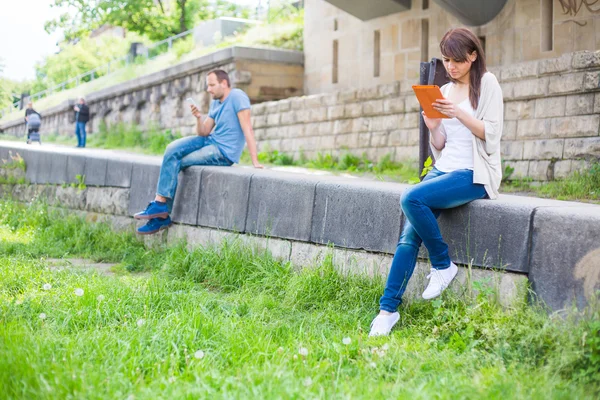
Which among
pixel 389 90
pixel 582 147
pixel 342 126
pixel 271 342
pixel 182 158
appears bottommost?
pixel 271 342

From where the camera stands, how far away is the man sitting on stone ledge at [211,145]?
6879 mm

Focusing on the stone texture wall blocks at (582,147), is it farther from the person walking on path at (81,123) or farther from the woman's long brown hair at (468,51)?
the person walking on path at (81,123)

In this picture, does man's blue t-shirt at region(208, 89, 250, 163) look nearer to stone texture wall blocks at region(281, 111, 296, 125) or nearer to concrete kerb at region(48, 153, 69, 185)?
concrete kerb at region(48, 153, 69, 185)

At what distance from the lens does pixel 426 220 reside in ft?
13.6

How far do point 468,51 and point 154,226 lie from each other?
3754 mm

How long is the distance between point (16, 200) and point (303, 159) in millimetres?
6466

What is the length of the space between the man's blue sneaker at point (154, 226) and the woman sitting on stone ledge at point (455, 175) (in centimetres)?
325

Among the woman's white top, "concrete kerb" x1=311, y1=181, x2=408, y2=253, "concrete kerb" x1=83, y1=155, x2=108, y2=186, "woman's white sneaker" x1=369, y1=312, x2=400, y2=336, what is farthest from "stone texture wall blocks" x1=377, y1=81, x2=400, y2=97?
→ "woman's white sneaker" x1=369, y1=312, x2=400, y2=336

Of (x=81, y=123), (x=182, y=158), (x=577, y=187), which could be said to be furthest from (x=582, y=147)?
(x=81, y=123)

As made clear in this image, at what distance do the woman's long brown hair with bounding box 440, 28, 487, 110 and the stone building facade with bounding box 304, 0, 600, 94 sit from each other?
27.4 feet

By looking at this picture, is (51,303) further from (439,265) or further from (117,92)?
(117,92)

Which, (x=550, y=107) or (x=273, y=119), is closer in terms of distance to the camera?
(x=550, y=107)

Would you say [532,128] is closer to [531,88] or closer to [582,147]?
[531,88]

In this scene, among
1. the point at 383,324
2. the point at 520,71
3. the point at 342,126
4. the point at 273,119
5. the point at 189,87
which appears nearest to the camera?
the point at 383,324
